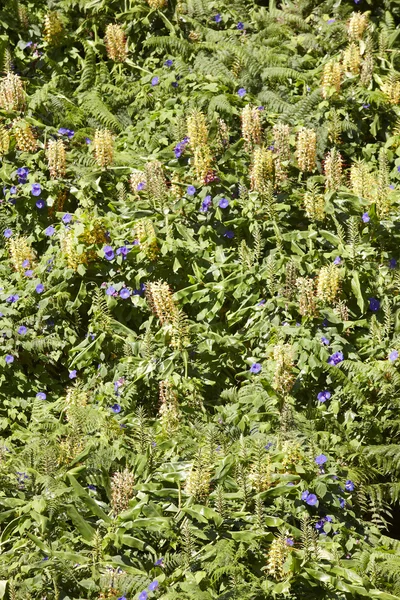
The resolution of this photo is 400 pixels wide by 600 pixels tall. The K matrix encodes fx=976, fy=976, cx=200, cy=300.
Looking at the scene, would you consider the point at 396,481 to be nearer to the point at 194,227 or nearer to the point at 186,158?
the point at 194,227

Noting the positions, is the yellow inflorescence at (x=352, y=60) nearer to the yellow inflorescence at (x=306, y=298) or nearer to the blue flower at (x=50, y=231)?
the yellow inflorescence at (x=306, y=298)

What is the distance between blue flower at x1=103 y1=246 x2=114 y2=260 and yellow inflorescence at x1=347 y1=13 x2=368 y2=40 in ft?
8.20

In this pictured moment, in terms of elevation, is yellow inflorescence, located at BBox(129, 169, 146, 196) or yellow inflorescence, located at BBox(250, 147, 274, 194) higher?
yellow inflorescence, located at BBox(250, 147, 274, 194)

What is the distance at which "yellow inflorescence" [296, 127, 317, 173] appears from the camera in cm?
558

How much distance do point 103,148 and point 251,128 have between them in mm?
880

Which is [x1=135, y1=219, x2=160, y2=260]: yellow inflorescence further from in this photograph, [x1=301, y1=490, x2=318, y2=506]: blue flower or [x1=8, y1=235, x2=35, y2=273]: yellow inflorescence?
[x1=301, y1=490, x2=318, y2=506]: blue flower

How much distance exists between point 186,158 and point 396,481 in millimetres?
2334

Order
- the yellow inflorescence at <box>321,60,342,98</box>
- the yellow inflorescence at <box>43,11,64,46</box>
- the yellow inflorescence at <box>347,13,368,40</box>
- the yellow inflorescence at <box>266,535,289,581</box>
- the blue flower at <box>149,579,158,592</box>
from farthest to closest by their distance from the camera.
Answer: the yellow inflorescence at <box>43,11,64,46</box> < the yellow inflorescence at <box>347,13,368,40</box> < the yellow inflorescence at <box>321,60,342,98</box> < the yellow inflorescence at <box>266,535,289,581</box> < the blue flower at <box>149,579,158,592</box>

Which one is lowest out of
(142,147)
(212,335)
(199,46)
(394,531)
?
(394,531)

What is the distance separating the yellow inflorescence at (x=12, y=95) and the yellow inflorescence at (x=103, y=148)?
75 cm

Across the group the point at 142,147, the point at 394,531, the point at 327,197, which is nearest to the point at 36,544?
the point at 394,531

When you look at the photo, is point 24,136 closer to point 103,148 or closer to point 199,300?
point 103,148

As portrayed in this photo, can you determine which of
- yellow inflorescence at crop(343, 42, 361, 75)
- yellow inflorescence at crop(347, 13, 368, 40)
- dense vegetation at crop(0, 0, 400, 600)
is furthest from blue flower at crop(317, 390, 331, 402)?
yellow inflorescence at crop(347, 13, 368, 40)

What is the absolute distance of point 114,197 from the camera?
19.4ft
